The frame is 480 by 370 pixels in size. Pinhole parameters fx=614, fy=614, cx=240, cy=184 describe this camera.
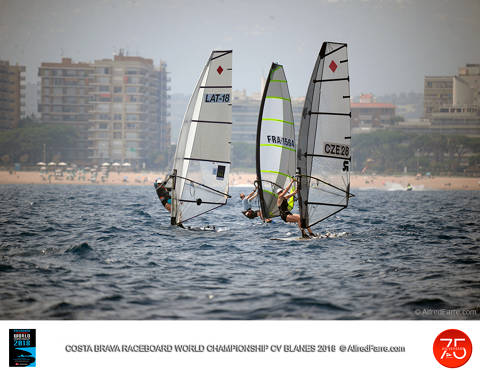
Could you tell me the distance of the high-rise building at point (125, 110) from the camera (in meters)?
118

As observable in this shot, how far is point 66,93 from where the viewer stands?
128875mm

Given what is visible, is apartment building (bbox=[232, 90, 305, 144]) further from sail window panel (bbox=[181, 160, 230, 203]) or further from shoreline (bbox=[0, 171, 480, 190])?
sail window panel (bbox=[181, 160, 230, 203])

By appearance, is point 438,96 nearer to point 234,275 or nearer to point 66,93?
point 66,93

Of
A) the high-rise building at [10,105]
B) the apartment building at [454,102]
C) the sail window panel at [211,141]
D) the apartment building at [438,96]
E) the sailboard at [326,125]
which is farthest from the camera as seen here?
the high-rise building at [10,105]

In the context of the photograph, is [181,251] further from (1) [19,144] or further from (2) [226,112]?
(1) [19,144]

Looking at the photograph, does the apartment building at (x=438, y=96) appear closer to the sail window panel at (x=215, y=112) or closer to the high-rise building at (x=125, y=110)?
the high-rise building at (x=125, y=110)

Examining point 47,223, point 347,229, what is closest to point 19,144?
point 47,223

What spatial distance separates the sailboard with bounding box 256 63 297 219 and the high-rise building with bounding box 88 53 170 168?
9921 centimetres

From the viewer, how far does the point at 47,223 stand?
69.2ft

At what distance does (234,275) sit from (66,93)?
409 ft
